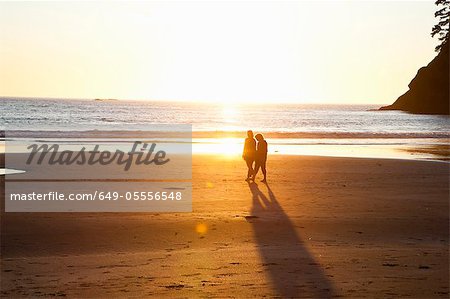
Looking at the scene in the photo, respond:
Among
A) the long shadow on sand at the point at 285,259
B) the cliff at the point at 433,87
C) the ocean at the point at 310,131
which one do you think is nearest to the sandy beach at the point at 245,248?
the long shadow on sand at the point at 285,259

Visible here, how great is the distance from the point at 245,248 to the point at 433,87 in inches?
3794

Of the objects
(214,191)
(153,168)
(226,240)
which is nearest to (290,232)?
(226,240)

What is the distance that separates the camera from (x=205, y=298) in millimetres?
7133

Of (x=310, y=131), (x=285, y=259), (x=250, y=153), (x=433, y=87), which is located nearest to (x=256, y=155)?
(x=250, y=153)

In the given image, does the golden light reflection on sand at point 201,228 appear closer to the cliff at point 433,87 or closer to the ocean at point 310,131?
the ocean at point 310,131

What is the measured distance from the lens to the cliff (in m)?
94.9

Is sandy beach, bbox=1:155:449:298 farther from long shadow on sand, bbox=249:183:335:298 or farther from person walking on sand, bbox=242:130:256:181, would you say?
person walking on sand, bbox=242:130:256:181

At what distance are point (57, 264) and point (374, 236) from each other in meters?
5.13

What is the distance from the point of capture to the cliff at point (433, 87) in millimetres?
94875

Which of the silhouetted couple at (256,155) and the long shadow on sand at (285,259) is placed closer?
the long shadow on sand at (285,259)

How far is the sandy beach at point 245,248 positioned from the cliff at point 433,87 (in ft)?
274

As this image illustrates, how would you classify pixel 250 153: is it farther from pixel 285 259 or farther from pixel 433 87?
pixel 433 87

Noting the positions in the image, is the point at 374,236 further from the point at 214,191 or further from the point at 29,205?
the point at 29,205

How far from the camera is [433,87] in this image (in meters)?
100
